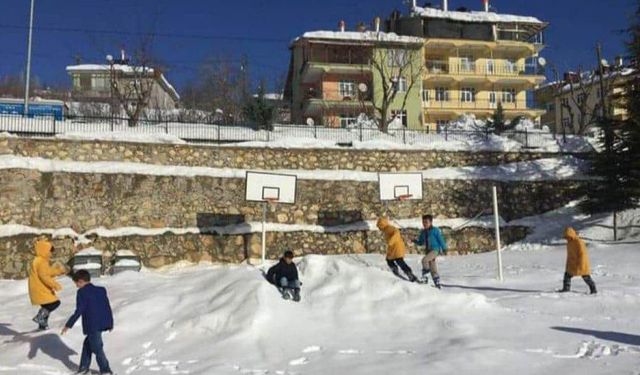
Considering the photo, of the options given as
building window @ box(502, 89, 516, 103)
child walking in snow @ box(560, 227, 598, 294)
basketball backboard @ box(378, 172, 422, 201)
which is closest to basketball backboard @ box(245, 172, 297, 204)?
basketball backboard @ box(378, 172, 422, 201)

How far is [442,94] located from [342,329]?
155 feet

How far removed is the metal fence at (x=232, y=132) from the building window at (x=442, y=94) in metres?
26.0

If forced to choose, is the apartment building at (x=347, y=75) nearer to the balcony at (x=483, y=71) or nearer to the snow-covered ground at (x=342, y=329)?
the balcony at (x=483, y=71)

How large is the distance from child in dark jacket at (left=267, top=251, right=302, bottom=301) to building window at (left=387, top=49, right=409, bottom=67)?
40524mm

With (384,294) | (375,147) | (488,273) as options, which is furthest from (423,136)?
(384,294)

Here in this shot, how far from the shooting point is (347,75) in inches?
2020

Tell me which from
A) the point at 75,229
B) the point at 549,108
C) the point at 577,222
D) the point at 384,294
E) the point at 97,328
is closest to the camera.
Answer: the point at 97,328

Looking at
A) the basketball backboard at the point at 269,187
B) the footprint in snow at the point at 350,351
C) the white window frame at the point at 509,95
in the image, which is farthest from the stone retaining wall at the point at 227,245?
the white window frame at the point at 509,95

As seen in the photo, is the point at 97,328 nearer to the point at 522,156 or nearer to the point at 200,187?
the point at 200,187

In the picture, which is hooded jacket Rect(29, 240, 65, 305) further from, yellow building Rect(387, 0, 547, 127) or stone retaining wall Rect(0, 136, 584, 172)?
yellow building Rect(387, 0, 547, 127)

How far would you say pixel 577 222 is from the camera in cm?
2438

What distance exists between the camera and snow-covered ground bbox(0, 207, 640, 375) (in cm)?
793

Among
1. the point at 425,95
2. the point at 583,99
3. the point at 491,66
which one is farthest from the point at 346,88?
the point at 583,99

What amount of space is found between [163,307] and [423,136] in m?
18.4
